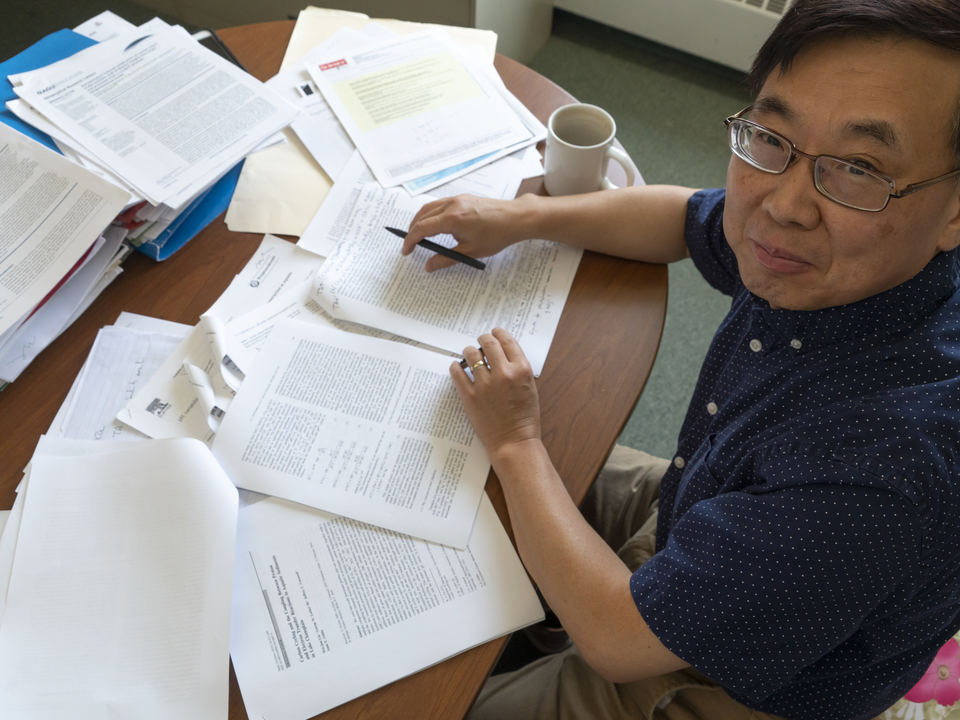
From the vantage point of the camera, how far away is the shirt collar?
0.66m

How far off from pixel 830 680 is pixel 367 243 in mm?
749

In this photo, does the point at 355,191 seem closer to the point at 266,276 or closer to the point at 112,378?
the point at 266,276

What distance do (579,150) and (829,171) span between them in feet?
1.24

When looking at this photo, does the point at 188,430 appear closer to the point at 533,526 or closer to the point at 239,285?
the point at 239,285

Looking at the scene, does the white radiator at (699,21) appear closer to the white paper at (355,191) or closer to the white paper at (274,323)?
the white paper at (355,191)

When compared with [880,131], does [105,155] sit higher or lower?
lower

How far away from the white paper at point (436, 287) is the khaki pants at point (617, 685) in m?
→ 0.35

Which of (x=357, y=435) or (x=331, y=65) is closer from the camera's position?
(x=357, y=435)

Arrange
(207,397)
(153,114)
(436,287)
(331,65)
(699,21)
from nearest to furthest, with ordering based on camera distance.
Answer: (207,397)
(436,287)
(153,114)
(331,65)
(699,21)

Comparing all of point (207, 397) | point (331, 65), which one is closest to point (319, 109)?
point (331, 65)

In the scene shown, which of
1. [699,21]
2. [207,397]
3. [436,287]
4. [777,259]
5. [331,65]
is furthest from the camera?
[699,21]

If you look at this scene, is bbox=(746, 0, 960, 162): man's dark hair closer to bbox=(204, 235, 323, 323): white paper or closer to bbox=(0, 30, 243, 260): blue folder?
bbox=(204, 235, 323, 323): white paper

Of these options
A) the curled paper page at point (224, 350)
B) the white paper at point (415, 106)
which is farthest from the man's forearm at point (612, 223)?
the curled paper page at point (224, 350)

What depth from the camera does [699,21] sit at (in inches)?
88.6
